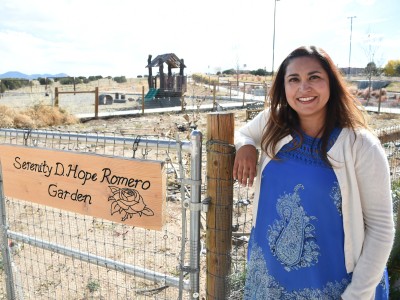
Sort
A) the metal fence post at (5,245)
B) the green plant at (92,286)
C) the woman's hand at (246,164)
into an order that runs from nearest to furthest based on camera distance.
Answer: the woman's hand at (246,164) → the metal fence post at (5,245) → the green plant at (92,286)

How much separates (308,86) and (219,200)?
79 cm

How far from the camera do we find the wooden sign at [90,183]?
7.44 ft

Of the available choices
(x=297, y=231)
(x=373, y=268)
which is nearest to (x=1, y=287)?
(x=297, y=231)

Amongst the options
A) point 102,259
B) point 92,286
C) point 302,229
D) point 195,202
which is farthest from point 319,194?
point 92,286

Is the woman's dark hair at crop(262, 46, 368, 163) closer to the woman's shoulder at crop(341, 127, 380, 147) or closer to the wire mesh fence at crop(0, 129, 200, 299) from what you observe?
the woman's shoulder at crop(341, 127, 380, 147)

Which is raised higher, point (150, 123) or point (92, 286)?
point (150, 123)

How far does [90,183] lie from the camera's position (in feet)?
8.33

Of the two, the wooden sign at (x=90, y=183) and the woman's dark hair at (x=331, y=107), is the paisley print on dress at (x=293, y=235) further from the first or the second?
the wooden sign at (x=90, y=183)

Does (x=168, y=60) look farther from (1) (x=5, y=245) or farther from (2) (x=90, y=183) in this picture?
(2) (x=90, y=183)

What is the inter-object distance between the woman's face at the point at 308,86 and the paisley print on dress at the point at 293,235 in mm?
347

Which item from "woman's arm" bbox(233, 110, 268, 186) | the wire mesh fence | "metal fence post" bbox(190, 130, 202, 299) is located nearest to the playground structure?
the wire mesh fence

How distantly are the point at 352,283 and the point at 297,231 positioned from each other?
0.30m

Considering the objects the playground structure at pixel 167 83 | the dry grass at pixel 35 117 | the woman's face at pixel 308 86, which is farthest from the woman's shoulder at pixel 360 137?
the playground structure at pixel 167 83

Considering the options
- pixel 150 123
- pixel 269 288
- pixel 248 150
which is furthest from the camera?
pixel 150 123
